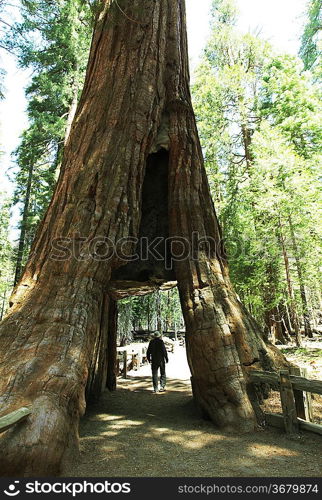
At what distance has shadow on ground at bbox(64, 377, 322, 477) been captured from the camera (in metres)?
3.49

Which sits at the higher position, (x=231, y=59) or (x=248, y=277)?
(x=231, y=59)

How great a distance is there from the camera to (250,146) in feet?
46.8

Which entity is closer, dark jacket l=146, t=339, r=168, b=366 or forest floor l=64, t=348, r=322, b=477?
forest floor l=64, t=348, r=322, b=477

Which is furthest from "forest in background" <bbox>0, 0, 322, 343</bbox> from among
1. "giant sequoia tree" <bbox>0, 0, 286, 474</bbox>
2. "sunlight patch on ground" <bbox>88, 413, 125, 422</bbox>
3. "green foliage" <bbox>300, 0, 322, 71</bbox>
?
"sunlight patch on ground" <bbox>88, 413, 125, 422</bbox>

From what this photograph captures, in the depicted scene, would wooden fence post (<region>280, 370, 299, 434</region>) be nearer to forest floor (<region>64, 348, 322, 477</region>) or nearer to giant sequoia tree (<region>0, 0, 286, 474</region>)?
forest floor (<region>64, 348, 322, 477</region>)

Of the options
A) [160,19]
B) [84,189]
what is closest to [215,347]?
[84,189]

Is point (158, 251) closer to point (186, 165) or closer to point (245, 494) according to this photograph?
point (186, 165)

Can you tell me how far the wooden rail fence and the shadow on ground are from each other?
0.16 meters

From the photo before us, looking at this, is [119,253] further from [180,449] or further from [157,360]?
[157,360]

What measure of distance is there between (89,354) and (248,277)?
1029 centimetres

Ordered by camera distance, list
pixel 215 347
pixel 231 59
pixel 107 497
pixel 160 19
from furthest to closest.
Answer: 1. pixel 231 59
2. pixel 160 19
3. pixel 215 347
4. pixel 107 497

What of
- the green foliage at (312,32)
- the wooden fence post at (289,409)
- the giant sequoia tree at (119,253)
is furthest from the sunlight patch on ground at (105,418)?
the green foliage at (312,32)

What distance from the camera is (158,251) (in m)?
7.36

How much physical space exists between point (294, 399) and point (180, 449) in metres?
1.76
